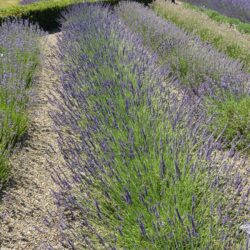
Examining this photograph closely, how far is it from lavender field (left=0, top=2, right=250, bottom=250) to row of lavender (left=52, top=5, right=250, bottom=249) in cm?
1

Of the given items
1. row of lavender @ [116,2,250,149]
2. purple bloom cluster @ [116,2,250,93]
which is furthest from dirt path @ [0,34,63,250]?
purple bloom cluster @ [116,2,250,93]

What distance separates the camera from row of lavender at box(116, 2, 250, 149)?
3.57 meters

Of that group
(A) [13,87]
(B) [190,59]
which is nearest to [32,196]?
(A) [13,87]

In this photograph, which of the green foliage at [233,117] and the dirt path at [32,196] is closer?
the dirt path at [32,196]

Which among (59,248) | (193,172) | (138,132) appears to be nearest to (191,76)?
(138,132)

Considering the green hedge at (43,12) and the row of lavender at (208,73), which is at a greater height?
the row of lavender at (208,73)

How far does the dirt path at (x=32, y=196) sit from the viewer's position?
7.86ft

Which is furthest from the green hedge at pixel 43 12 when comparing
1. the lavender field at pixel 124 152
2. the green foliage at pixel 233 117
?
the green foliage at pixel 233 117

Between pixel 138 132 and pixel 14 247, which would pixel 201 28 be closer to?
pixel 138 132

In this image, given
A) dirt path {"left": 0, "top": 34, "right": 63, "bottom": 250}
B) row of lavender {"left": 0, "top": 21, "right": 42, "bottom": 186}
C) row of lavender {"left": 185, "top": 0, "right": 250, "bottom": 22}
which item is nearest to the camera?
dirt path {"left": 0, "top": 34, "right": 63, "bottom": 250}

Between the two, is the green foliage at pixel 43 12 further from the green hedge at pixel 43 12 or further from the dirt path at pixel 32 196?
Answer: the dirt path at pixel 32 196

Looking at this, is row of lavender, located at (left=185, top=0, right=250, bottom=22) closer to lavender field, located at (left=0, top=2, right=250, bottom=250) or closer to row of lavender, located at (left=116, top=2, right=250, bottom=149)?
row of lavender, located at (left=116, top=2, right=250, bottom=149)

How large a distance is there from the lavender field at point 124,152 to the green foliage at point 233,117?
14mm

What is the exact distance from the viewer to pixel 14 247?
92.3 inches
